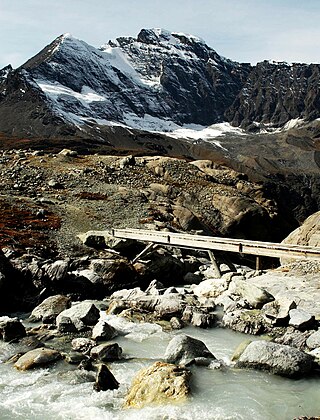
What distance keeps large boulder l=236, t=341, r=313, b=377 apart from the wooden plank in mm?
10245

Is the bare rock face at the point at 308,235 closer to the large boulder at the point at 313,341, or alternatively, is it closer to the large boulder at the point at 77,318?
the large boulder at the point at 313,341

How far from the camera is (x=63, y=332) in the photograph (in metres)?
20.6

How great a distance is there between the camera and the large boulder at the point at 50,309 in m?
23.4

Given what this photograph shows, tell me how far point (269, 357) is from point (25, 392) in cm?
877

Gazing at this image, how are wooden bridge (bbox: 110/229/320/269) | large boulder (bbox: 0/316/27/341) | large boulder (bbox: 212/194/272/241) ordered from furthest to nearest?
large boulder (bbox: 212/194/272/241)
wooden bridge (bbox: 110/229/320/269)
large boulder (bbox: 0/316/27/341)

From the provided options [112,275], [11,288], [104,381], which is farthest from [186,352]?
[11,288]

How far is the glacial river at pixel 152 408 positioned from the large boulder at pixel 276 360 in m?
0.30

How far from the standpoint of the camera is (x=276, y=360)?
15.2 meters

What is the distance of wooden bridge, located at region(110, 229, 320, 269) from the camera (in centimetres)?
2517

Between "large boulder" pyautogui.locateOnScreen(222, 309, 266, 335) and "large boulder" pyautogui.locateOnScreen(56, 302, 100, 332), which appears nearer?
"large boulder" pyautogui.locateOnScreen(222, 309, 266, 335)

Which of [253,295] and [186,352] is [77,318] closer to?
[186,352]

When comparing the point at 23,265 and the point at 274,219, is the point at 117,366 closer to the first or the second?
the point at 23,265

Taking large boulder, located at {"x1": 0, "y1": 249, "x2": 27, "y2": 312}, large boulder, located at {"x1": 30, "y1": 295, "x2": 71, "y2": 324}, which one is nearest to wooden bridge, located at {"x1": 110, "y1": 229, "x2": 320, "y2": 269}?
large boulder, located at {"x1": 0, "y1": 249, "x2": 27, "y2": 312}

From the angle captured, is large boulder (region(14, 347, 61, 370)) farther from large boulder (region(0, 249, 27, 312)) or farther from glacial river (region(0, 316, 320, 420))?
large boulder (region(0, 249, 27, 312))
